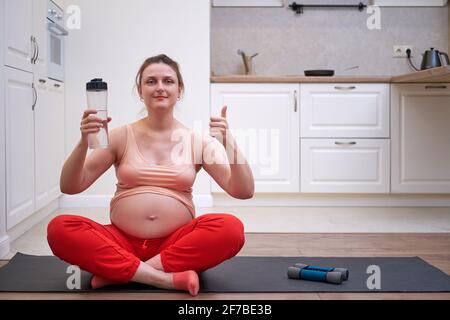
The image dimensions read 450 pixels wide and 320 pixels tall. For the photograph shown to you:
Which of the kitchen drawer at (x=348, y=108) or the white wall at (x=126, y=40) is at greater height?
the white wall at (x=126, y=40)

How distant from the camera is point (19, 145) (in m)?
2.93

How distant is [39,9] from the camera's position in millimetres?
3354

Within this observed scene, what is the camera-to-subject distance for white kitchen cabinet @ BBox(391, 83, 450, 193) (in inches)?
166

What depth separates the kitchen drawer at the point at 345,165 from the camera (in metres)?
4.26

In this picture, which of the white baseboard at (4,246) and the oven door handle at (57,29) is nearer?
the white baseboard at (4,246)

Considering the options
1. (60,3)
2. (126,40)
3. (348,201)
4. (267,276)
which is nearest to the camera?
(267,276)

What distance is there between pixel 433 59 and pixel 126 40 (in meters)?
2.16

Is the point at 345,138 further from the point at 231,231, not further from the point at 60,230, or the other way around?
the point at 60,230

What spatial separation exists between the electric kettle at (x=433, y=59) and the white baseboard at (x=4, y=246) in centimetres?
315

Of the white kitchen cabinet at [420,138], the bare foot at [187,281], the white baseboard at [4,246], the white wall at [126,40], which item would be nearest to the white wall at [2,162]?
the white baseboard at [4,246]

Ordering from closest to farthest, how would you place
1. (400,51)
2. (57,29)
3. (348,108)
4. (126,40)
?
(57,29)
(126,40)
(348,108)
(400,51)

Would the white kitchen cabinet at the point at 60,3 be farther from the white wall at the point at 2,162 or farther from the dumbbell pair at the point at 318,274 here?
the dumbbell pair at the point at 318,274

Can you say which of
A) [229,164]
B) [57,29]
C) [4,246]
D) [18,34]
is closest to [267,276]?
[229,164]
